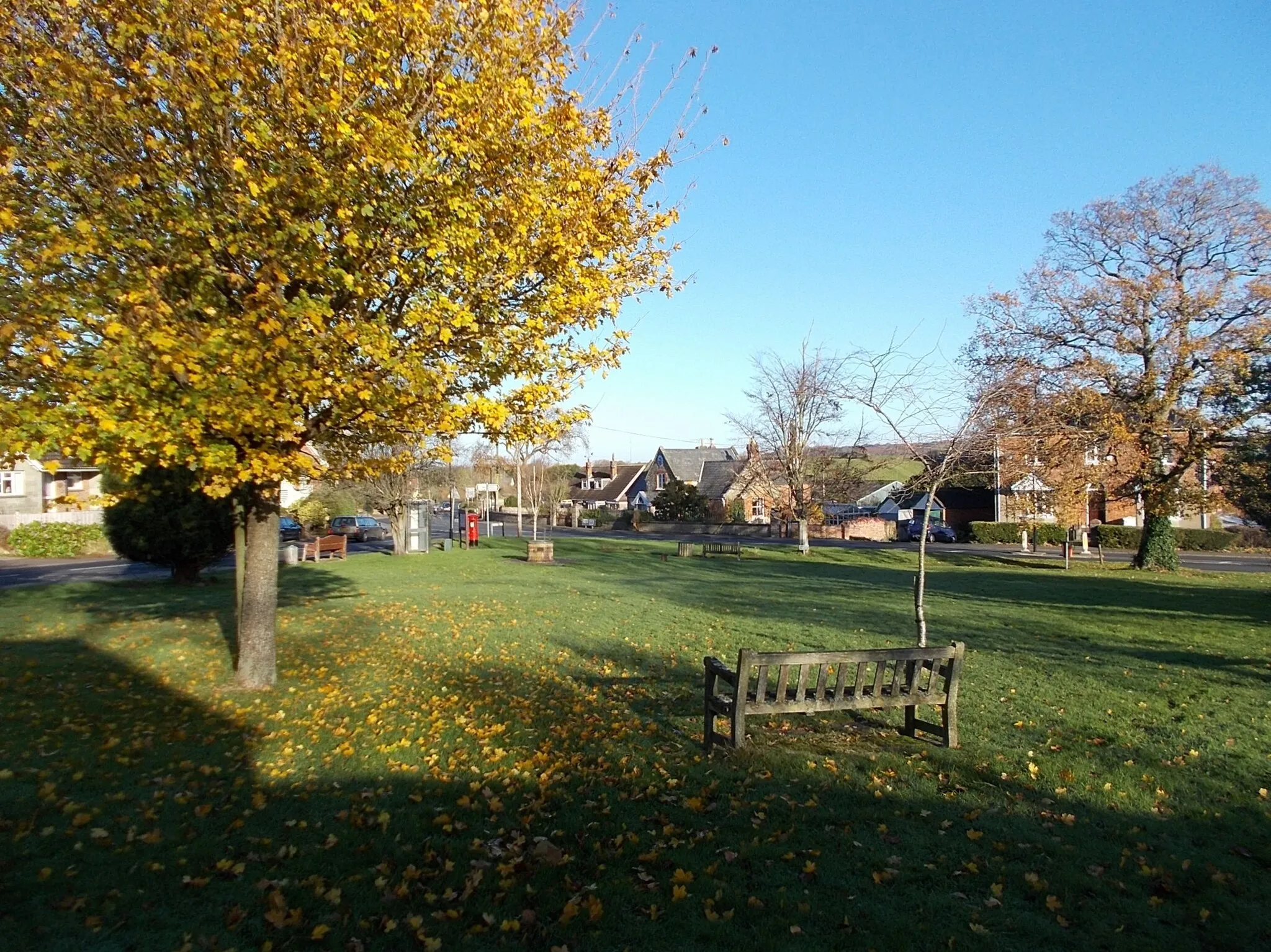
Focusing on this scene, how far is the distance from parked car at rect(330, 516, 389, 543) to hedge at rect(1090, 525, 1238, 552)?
40355mm

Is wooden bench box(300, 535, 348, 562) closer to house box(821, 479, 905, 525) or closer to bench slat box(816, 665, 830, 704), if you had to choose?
bench slat box(816, 665, 830, 704)

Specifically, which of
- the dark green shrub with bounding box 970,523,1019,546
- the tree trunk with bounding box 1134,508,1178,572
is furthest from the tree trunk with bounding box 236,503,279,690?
the dark green shrub with bounding box 970,523,1019,546

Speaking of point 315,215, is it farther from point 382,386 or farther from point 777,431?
point 777,431

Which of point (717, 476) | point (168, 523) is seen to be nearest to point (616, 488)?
point (717, 476)

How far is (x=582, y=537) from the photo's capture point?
168 ft

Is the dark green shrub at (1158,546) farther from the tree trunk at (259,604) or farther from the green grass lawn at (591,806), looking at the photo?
the tree trunk at (259,604)

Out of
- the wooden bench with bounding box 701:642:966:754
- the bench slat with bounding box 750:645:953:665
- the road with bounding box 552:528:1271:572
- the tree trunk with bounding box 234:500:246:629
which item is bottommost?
the road with bounding box 552:528:1271:572

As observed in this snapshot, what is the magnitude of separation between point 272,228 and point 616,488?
283 ft

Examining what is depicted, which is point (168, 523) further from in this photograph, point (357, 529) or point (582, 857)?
point (357, 529)

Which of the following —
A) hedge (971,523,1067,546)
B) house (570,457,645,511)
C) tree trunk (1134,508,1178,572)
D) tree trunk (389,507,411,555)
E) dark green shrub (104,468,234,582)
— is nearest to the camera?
dark green shrub (104,468,234,582)

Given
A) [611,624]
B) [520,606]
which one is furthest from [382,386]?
[520,606]

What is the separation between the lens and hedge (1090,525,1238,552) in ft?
144

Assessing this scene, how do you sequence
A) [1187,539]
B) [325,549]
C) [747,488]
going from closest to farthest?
[325,549]
[1187,539]
[747,488]

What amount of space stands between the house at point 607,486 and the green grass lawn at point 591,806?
7313 cm
